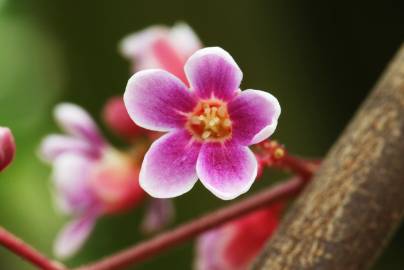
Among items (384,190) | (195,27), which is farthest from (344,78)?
(384,190)

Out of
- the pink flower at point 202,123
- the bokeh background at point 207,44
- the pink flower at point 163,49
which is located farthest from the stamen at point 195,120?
the bokeh background at point 207,44

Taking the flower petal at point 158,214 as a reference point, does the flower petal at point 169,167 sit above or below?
above

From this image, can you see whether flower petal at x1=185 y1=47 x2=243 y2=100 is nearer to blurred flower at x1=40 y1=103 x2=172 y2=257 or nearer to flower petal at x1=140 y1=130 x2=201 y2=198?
flower petal at x1=140 y1=130 x2=201 y2=198

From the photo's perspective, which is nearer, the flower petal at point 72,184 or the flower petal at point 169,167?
the flower petal at point 169,167

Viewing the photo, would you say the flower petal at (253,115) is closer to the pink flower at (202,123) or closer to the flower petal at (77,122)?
the pink flower at (202,123)

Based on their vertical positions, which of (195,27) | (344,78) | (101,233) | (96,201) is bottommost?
(101,233)

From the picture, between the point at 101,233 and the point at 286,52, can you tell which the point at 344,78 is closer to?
the point at 286,52

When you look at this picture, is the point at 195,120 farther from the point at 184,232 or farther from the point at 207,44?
the point at 207,44
